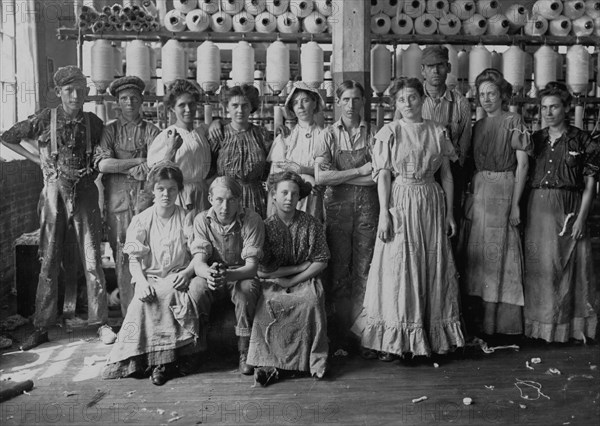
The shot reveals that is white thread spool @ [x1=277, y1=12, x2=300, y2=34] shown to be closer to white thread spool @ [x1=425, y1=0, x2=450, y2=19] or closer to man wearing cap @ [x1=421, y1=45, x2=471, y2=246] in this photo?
white thread spool @ [x1=425, y1=0, x2=450, y2=19]

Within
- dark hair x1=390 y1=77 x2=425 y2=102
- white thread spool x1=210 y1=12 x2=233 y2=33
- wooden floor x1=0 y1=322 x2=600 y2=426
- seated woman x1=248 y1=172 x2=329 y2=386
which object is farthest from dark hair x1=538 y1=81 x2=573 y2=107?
white thread spool x1=210 y1=12 x2=233 y2=33

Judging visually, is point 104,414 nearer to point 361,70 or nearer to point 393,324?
point 393,324

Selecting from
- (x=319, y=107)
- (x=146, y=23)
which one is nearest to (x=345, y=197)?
(x=319, y=107)

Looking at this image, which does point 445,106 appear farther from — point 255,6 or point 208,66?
point 208,66

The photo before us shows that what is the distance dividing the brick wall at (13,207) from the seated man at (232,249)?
→ 8.95 feet

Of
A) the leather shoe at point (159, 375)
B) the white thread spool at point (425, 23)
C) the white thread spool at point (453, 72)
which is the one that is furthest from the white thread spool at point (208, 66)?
the leather shoe at point (159, 375)

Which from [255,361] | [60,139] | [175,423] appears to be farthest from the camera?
[60,139]

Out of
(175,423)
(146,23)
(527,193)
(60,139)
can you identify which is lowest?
(175,423)

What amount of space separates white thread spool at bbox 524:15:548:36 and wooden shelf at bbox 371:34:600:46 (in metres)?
0.08

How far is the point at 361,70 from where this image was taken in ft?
18.8

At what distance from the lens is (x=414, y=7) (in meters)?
6.64

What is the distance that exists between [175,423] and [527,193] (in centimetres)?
296

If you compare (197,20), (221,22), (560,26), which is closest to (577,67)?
(560,26)

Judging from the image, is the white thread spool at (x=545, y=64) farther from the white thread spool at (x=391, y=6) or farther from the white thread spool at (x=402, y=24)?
the white thread spool at (x=391, y=6)
